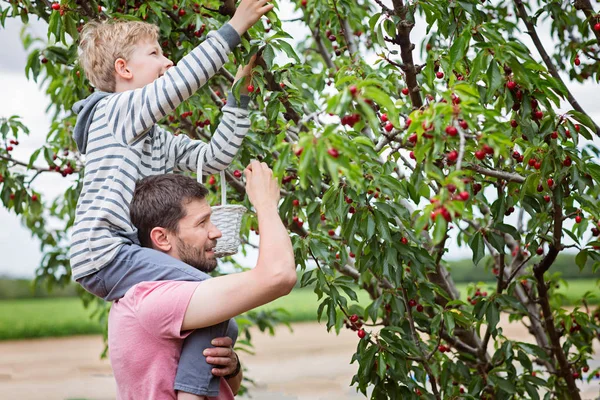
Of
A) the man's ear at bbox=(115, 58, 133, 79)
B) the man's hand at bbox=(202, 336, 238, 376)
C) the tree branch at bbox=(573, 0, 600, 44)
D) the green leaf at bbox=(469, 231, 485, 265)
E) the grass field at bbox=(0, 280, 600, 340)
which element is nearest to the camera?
the man's hand at bbox=(202, 336, 238, 376)

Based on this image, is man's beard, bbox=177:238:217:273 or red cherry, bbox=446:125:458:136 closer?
red cherry, bbox=446:125:458:136

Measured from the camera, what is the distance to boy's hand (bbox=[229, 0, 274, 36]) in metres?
1.62

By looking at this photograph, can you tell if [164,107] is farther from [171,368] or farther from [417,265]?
[417,265]

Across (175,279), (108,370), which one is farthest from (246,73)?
(108,370)

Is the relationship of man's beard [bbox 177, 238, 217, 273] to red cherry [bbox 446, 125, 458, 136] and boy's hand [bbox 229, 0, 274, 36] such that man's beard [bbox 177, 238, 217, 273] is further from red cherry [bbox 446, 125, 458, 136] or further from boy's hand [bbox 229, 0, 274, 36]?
red cherry [bbox 446, 125, 458, 136]

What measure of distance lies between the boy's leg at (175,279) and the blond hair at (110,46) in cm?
50

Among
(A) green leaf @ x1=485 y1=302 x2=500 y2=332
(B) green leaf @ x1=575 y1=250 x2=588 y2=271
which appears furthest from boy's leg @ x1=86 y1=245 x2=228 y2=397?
(B) green leaf @ x1=575 y1=250 x2=588 y2=271

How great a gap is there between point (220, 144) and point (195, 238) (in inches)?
12.5

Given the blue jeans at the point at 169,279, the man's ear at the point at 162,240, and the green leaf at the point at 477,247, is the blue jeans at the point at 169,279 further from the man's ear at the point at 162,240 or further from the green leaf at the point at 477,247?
the green leaf at the point at 477,247

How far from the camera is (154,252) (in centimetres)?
151

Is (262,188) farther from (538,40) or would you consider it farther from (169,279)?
(538,40)

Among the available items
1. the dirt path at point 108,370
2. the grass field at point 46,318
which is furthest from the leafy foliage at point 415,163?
the grass field at point 46,318

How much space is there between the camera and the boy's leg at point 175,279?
143 cm

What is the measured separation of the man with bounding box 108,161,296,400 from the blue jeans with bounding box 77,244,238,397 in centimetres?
1
